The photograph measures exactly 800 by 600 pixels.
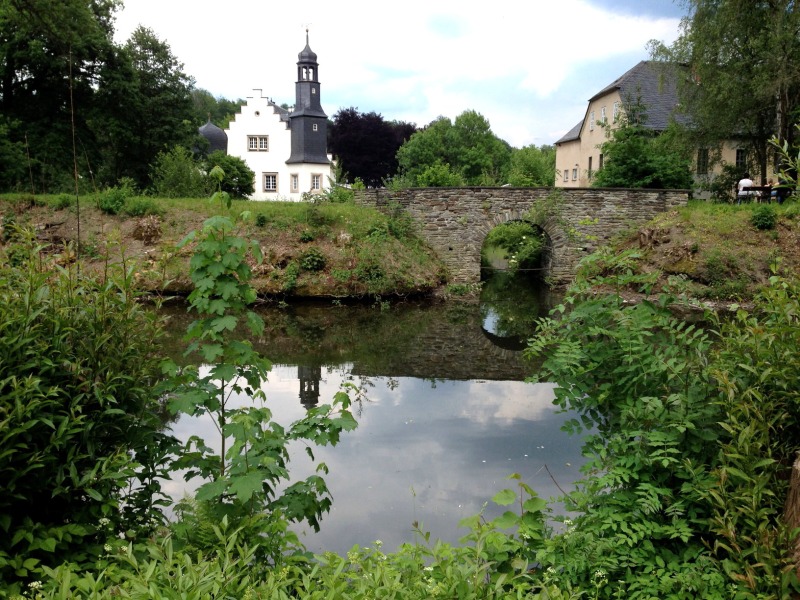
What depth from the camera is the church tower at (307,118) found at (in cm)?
4231

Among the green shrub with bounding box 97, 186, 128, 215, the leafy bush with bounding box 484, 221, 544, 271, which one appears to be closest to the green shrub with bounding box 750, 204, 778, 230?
the leafy bush with bounding box 484, 221, 544, 271

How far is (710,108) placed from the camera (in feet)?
75.7

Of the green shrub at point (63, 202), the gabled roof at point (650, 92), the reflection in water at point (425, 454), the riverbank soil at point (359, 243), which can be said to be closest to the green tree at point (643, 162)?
the riverbank soil at point (359, 243)

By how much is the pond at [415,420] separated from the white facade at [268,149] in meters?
27.9

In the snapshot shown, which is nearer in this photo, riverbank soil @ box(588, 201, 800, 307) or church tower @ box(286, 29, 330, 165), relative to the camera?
riverbank soil @ box(588, 201, 800, 307)

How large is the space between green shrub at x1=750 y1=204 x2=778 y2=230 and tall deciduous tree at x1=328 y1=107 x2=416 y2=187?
3076 centimetres

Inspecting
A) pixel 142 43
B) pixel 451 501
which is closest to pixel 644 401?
pixel 451 501

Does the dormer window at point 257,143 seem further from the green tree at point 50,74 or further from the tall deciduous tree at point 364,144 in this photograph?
the green tree at point 50,74

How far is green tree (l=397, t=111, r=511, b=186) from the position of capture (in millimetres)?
47469

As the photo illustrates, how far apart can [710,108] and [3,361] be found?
2470 cm

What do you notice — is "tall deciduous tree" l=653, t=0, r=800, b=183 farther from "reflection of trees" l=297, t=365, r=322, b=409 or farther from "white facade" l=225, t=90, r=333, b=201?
"white facade" l=225, t=90, r=333, b=201

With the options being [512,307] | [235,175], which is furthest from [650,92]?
[235,175]

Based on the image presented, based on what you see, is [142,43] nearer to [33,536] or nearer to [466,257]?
[466,257]

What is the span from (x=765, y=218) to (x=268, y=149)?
101ft
